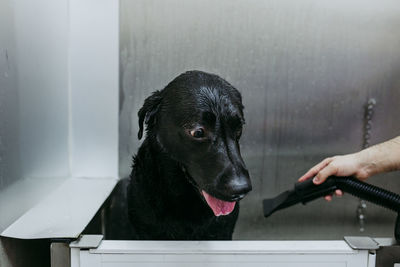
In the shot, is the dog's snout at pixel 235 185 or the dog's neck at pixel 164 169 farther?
the dog's neck at pixel 164 169

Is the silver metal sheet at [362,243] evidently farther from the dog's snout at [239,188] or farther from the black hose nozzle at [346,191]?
the dog's snout at [239,188]

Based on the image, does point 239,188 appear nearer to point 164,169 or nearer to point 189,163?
point 189,163

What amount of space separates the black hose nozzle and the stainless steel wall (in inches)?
11.9

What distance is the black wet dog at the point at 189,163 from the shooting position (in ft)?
2.98

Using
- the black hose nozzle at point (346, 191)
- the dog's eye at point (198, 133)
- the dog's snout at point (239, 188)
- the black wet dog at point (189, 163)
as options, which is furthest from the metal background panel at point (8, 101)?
the black hose nozzle at point (346, 191)

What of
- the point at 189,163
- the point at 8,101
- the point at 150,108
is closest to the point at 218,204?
the point at 189,163

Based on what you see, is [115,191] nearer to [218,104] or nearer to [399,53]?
[218,104]

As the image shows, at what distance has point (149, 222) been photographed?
1170 millimetres

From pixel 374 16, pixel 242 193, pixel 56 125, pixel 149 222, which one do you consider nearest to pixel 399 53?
pixel 374 16

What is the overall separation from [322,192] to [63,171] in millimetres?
961

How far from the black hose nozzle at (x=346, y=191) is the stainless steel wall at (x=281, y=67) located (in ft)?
0.99

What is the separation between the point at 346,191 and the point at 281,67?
0.54 meters

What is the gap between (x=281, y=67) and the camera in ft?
4.70

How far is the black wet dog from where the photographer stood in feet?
2.98
